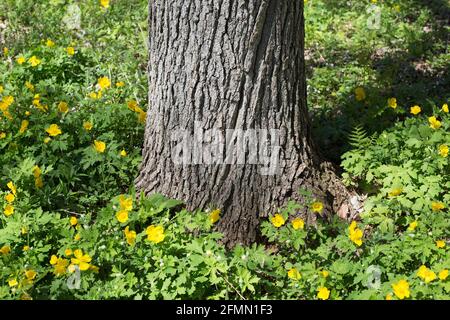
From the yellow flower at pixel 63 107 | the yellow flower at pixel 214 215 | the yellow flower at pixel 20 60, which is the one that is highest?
the yellow flower at pixel 20 60

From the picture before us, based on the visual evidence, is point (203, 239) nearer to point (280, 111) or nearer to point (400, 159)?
point (280, 111)

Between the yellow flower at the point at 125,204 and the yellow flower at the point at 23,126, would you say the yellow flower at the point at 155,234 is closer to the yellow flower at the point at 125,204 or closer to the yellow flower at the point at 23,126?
the yellow flower at the point at 125,204

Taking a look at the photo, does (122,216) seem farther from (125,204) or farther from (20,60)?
(20,60)

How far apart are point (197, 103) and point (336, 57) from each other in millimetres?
2545

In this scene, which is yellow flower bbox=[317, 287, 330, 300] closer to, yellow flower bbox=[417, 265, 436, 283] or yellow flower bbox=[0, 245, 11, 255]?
yellow flower bbox=[417, 265, 436, 283]

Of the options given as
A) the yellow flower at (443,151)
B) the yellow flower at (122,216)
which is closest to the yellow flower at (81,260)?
the yellow flower at (122,216)

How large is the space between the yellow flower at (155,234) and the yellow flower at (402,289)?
4.05 ft

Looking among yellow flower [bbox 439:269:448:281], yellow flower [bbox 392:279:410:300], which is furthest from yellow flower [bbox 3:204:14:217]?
yellow flower [bbox 439:269:448:281]

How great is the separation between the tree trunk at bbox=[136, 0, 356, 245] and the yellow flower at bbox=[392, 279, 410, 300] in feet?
2.85

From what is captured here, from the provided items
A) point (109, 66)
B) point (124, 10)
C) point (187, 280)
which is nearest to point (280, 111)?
point (187, 280)

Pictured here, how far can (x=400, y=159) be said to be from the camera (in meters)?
4.21

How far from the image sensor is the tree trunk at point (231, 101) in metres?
3.63

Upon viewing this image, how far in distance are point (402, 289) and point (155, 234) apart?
131cm

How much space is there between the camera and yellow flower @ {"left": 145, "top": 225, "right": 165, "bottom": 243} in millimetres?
3557
